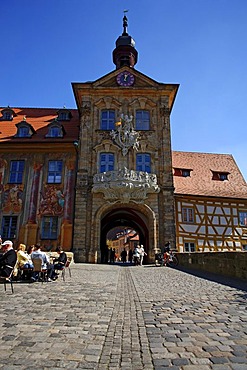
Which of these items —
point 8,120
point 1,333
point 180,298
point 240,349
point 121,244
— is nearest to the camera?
point 240,349

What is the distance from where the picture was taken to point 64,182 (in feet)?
72.0

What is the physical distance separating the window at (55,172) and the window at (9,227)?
3.79 metres

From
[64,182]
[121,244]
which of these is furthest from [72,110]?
[121,244]

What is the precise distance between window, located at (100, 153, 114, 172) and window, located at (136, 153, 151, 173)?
6.45ft

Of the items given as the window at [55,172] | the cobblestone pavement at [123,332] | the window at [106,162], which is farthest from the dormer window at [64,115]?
the cobblestone pavement at [123,332]

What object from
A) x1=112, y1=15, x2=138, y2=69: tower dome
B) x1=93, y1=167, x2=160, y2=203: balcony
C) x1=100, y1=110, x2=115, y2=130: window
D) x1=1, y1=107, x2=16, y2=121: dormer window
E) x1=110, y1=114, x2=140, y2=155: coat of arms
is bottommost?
x1=93, y1=167, x2=160, y2=203: balcony

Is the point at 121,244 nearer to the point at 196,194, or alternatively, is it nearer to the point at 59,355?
the point at 196,194

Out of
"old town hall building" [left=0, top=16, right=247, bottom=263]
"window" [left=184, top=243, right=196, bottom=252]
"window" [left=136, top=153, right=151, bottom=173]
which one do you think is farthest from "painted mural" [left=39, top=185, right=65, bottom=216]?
"window" [left=184, top=243, right=196, bottom=252]

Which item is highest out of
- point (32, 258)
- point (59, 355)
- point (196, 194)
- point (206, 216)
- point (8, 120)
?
point (8, 120)

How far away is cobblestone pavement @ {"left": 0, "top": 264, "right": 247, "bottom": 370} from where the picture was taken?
2.98m

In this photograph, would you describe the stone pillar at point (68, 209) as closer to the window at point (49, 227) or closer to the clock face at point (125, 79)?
the window at point (49, 227)

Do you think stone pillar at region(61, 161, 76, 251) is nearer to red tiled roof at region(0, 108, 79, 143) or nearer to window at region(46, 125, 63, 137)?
red tiled roof at region(0, 108, 79, 143)

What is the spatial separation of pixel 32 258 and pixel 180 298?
4.93 m

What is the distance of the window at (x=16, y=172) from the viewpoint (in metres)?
22.1
